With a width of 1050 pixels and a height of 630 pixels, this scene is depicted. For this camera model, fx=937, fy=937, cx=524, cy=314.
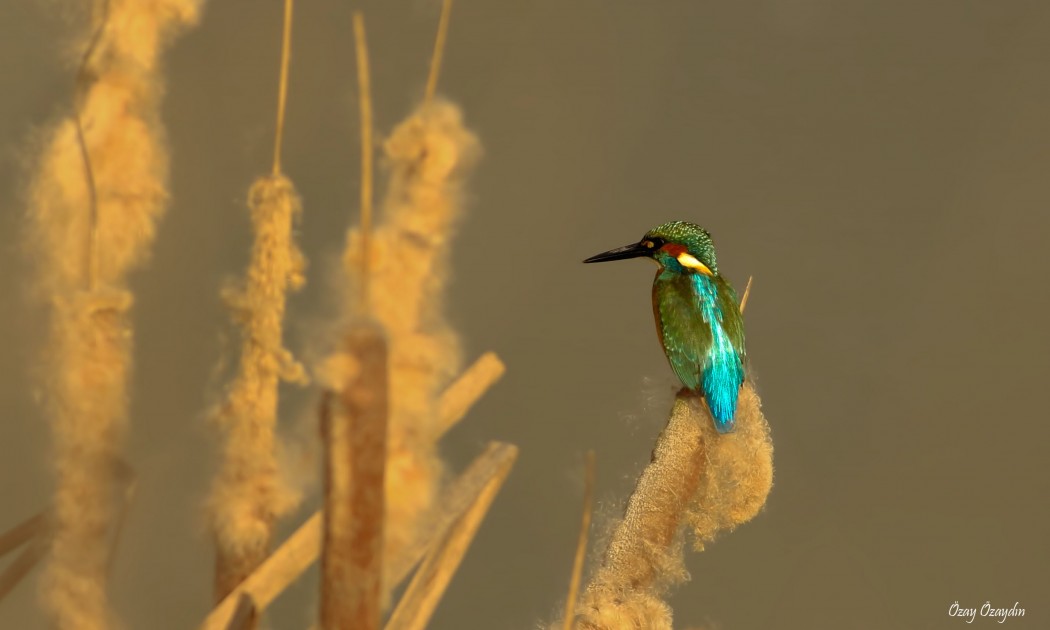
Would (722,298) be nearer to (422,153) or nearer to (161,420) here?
(422,153)

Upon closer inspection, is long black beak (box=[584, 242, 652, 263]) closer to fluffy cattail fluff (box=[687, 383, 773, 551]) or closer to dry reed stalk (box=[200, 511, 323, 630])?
fluffy cattail fluff (box=[687, 383, 773, 551])

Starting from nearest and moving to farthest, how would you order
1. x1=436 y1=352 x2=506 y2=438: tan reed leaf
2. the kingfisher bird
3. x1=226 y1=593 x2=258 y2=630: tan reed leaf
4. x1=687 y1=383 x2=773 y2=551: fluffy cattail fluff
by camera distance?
x1=226 y1=593 x2=258 y2=630: tan reed leaf < x1=436 y1=352 x2=506 y2=438: tan reed leaf < x1=687 y1=383 x2=773 y2=551: fluffy cattail fluff < the kingfisher bird

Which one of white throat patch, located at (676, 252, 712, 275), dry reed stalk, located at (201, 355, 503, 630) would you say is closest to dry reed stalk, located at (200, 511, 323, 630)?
dry reed stalk, located at (201, 355, 503, 630)

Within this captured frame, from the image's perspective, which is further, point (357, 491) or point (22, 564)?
point (22, 564)

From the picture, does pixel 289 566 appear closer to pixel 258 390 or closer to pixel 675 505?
pixel 258 390

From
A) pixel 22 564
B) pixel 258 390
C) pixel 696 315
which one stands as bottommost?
pixel 22 564

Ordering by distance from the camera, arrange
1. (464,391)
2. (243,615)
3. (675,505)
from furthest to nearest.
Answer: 1. (675,505)
2. (464,391)
3. (243,615)

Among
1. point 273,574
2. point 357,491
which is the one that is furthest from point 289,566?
point 357,491
